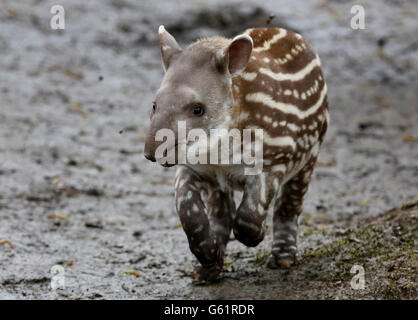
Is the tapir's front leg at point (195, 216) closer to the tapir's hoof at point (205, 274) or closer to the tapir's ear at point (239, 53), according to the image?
the tapir's hoof at point (205, 274)

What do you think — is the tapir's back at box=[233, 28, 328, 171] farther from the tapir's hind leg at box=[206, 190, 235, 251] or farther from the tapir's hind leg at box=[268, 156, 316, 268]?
the tapir's hind leg at box=[206, 190, 235, 251]

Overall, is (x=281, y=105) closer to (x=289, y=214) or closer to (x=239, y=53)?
(x=239, y=53)

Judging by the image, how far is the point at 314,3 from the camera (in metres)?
14.5

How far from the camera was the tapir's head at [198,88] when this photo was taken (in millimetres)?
4488

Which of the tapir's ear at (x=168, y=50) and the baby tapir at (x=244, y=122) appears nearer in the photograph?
the baby tapir at (x=244, y=122)

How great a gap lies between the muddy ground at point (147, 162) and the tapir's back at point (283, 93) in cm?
90

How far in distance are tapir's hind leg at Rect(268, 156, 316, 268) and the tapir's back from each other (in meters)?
0.31

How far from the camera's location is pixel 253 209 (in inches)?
196

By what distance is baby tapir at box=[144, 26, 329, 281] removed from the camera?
464 cm

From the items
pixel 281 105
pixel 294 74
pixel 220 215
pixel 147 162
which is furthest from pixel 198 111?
pixel 147 162

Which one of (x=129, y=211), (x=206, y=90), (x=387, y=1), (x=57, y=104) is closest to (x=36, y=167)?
(x=129, y=211)

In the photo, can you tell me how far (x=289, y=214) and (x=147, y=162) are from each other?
3.55 metres

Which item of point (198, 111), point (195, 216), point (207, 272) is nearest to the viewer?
point (198, 111)

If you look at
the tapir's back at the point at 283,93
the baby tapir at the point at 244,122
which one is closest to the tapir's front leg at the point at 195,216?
the baby tapir at the point at 244,122
